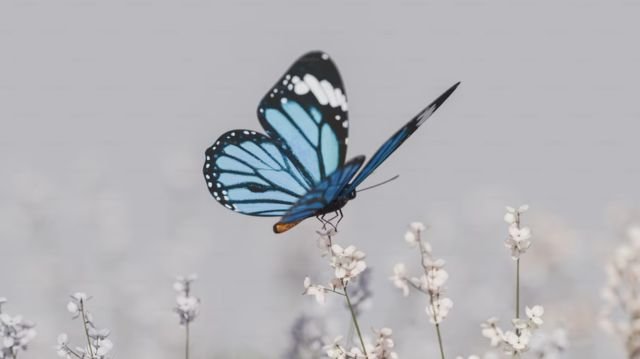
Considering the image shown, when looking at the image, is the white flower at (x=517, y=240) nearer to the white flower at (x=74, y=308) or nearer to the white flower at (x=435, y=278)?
the white flower at (x=435, y=278)

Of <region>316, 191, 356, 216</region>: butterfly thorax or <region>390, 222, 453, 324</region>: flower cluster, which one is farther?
<region>316, 191, 356, 216</region>: butterfly thorax

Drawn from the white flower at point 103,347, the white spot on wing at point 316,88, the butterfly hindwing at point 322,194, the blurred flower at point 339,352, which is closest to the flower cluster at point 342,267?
the blurred flower at point 339,352

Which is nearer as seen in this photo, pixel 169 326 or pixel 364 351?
pixel 364 351

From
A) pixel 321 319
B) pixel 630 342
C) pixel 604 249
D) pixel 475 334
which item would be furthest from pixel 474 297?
pixel 630 342

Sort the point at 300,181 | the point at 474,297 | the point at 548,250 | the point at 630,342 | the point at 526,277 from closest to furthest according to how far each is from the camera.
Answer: the point at 630,342, the point at 300,181, the point at 548,250, the point at 526,277, the point at 474,297

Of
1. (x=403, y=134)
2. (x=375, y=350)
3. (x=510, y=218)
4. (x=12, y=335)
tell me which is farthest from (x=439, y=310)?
(x=12, y=335)

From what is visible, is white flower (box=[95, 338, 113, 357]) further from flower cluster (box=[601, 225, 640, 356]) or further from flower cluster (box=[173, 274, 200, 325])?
flower cluster (box=[601, 225, 640, 356])

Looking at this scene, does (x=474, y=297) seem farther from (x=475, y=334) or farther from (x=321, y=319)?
(x=321, y=319)

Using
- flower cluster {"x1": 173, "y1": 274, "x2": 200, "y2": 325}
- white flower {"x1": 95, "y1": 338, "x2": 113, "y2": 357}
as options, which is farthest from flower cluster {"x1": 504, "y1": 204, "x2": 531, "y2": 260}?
white flower {"x1": 95, "y1": 338, "x2": 113, "y2": 357}
